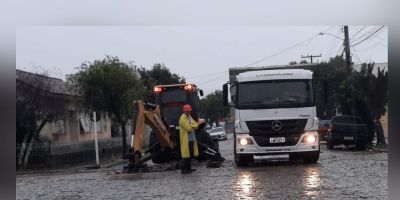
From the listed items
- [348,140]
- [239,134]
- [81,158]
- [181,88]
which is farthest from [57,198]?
[348,140]

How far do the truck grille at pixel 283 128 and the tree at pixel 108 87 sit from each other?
13992 millimetres

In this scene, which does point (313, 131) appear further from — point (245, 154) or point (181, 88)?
point (181, 88)

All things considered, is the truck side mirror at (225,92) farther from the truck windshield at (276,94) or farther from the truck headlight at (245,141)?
the truck headlight at (245,141)

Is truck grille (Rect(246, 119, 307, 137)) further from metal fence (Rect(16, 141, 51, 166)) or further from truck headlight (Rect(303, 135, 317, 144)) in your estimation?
metal fence (Rect(16, 141, 51, 166))

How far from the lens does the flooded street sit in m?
10.3

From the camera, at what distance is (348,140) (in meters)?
25.5

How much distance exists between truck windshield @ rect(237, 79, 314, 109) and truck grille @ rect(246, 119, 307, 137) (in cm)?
44

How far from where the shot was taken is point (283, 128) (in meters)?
15.9

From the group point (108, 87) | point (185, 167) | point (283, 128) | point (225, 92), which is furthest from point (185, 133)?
point (108, 87)

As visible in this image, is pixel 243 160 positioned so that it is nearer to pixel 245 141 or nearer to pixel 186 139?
pixel 245 141

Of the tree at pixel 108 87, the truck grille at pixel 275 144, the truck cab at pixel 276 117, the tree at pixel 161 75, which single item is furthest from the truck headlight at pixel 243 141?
the tree at pixel 161 75

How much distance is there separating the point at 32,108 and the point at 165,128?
8108 mm

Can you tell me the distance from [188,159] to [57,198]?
4.85 meters

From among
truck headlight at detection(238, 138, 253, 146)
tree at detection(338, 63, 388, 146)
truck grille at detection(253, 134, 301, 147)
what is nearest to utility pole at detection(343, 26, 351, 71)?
tree at detection(338, 63, 388, 146)
